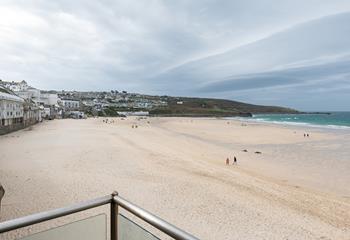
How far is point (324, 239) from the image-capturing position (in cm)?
647

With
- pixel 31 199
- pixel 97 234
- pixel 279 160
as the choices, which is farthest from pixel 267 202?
pixel 279 160

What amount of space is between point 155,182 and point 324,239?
571cm

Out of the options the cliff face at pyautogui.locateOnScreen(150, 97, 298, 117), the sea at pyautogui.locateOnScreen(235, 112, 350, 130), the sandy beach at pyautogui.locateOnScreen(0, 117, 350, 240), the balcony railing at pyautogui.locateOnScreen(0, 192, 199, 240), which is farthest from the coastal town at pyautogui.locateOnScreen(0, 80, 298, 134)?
the sea at pyautogui.locateOnScreen(235, 112, 350, 130)

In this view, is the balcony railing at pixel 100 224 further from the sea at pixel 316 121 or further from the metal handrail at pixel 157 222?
the sea at pixel 316 121

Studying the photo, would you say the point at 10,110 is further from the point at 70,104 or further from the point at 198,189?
the point at 70,104

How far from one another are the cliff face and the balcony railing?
364ft

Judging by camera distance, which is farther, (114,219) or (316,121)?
(316,121)

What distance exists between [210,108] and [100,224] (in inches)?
5618

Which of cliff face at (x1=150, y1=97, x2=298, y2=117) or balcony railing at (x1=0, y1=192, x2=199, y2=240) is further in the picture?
cliff face at (x1=150, y1=97, x2=298, y2=117)

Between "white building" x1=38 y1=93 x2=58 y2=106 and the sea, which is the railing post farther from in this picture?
"white building" x1=38 y1=93 x2=58 y2=106

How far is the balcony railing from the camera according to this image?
174cm

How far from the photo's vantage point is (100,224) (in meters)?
2.40

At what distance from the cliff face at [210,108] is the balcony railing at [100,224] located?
110836mm

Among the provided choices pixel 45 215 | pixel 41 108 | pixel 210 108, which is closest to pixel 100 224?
pixel 45 215
